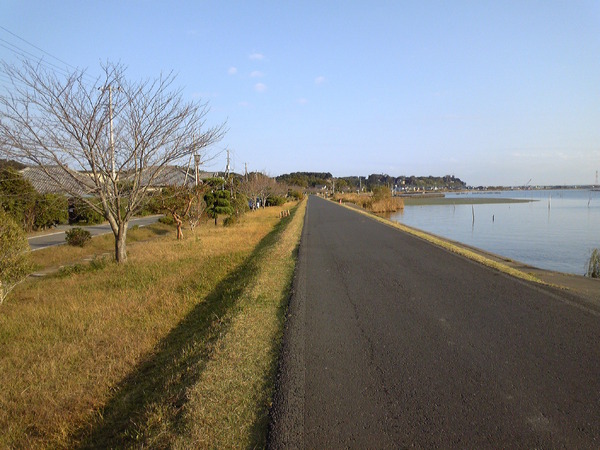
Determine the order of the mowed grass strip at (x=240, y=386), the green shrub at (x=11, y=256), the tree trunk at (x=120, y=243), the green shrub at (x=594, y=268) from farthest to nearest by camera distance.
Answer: the green shrub at (x=594, y=268), the tree trunk at (x=120, y=243), the green shrub at (x=11, y=256), the mowed grass strip at (x=240, y=386)

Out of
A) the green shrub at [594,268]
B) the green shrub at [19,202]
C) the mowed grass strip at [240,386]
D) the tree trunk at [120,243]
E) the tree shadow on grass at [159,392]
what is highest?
the green shrub at [19,202]

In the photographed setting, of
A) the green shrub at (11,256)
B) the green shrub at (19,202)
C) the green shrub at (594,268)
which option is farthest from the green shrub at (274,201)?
the green shrub at (11,256)

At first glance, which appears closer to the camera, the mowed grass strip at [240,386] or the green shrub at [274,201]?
the mowed grass strip at [240,386]

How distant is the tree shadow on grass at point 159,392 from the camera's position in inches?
163

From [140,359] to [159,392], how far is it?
5.05 ft

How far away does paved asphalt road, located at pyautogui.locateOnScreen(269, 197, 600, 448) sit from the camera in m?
3.82

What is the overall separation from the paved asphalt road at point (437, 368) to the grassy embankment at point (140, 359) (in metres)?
0.44

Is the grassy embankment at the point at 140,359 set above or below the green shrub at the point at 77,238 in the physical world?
below

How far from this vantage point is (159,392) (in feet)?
16.8

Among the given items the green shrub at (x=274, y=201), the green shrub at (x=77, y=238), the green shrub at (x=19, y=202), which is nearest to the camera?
the green shrub at (x=77, y=238)

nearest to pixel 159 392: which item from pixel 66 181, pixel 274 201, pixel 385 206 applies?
pixel 66 181

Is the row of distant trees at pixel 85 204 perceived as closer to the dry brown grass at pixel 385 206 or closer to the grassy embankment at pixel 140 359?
the grassy embankment at pixel 140 359

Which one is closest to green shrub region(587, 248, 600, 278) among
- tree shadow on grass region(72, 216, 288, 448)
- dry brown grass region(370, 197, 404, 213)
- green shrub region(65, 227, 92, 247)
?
tree shadow on grass region(72, 216, 288, 448)

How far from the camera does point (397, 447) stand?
3596 mm
